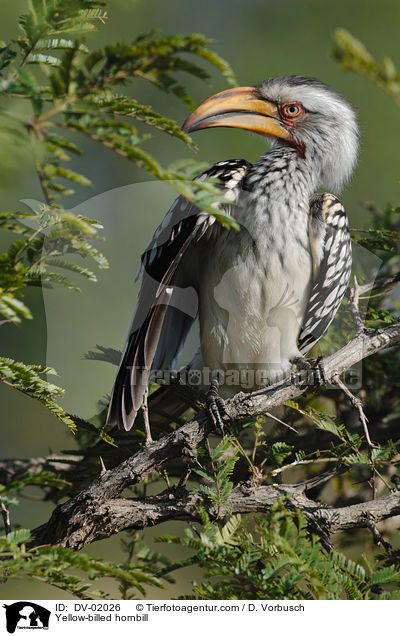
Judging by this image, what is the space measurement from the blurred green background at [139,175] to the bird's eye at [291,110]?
0.72 ft

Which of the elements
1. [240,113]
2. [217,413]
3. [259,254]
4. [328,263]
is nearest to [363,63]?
[217,413]

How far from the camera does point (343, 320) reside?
7.20 feet

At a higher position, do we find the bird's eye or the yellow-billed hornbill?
the bird's eye

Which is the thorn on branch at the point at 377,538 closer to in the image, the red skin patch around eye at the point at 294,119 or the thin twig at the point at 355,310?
the thin twig at the point at 355,310

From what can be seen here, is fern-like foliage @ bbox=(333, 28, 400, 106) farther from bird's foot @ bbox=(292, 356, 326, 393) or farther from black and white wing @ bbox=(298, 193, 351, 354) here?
black and white wing @ bbox=(298, 193, 351, 354)

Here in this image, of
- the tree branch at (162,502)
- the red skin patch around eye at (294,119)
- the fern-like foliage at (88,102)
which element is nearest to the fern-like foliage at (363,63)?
the fern-like foliage at (88,102)

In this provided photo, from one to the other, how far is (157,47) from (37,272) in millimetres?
605

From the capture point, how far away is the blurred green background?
1.80m

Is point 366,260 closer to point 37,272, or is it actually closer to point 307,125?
point 307,125
